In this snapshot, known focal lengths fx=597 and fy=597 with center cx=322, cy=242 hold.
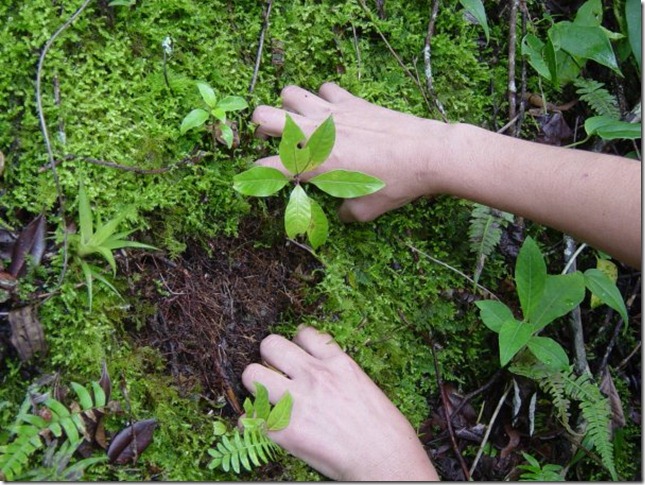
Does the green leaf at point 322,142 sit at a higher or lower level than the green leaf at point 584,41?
lower

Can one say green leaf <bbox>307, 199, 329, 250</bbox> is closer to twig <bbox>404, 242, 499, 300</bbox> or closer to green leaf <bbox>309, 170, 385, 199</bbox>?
green leaf <bbox>309, 170, 385, 199</bbox>

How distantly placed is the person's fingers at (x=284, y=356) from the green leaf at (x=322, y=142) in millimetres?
742

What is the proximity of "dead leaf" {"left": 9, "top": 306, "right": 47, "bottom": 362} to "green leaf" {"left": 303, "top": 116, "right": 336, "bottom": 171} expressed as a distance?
1.13m

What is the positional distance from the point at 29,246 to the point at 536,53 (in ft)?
7.66

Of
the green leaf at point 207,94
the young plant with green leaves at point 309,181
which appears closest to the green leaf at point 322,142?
the young plant with green leaves at point 309,181

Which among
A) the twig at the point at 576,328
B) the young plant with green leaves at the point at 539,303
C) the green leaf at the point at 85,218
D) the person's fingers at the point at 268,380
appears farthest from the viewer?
the twig at the point at 576,328

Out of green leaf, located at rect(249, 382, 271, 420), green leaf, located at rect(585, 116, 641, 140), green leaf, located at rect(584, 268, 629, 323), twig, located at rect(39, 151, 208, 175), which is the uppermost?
twig, located at rect(39, 151, 208, 175)

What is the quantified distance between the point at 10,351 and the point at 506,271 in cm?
212

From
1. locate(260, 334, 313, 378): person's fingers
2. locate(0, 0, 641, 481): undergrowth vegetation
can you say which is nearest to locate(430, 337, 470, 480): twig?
locate(0, 0, 641, 481): undergrowth vegetation

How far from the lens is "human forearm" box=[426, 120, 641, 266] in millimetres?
2131

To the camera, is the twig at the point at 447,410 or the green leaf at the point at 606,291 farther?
the twig at the point at 447,410

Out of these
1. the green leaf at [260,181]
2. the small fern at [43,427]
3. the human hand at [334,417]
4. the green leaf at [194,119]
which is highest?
the green leaf at [194,119]

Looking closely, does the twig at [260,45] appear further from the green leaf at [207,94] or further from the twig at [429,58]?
the twig at [429,58]

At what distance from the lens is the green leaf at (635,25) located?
109 inches
